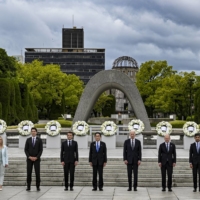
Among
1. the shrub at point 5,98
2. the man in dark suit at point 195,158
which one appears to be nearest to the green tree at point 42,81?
the shrub at point 5,98

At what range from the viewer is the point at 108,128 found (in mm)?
19438

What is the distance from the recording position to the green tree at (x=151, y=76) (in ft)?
197

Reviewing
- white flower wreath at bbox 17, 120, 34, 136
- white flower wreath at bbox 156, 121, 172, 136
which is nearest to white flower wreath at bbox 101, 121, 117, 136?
white flower wreath at bbox 156, 121, 172, 136

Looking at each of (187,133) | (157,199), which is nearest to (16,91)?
(187,133)

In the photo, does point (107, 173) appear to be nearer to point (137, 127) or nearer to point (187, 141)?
point (137, 127)

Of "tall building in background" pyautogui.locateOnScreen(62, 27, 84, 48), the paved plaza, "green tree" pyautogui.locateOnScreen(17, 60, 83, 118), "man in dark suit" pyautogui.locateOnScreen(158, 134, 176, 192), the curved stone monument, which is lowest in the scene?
the paved plaza

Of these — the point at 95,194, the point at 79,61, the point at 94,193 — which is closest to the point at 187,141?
the point at 94,193

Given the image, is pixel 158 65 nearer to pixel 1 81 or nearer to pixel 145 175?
pixel 1 81

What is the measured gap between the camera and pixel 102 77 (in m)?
24.1

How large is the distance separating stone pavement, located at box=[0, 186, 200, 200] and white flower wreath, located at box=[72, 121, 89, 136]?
7.28 meters

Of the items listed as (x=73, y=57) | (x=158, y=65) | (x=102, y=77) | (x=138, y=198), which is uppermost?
(x=73, y=57)

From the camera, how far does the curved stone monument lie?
77.4ft

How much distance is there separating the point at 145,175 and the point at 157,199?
2899mm

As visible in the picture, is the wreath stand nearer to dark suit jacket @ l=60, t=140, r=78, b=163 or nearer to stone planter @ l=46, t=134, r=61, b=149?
stone planter @ l=46, t=134, r=61, b=149
